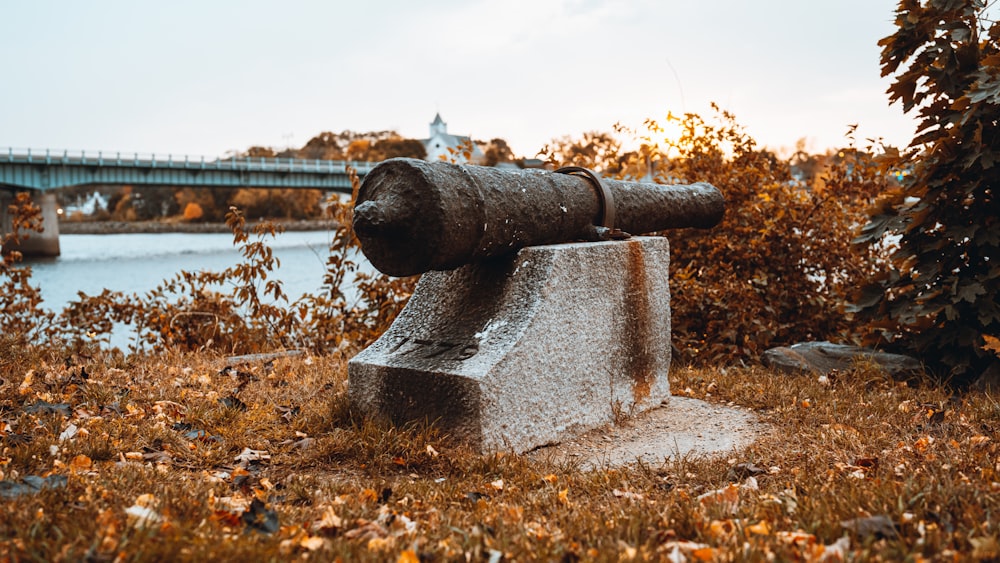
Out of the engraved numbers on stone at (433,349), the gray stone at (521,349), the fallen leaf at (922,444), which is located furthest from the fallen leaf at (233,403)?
the fallen leaf at (922,444)

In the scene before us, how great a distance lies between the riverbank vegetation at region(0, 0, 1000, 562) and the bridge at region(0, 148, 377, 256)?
1005 inches

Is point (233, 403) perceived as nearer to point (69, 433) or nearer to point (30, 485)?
point (69, 433)

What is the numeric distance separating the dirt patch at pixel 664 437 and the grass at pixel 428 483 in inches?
6.9

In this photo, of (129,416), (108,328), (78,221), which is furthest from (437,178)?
(78,221)

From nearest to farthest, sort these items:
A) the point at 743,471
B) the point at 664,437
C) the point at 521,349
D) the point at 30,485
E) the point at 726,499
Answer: the point at 30,485 < the point at 726,499 < the point at 743,471 < the point at 521,349 < the point at 664,437

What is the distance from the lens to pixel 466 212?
3.54 metres

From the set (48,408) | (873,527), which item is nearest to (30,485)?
(48,408)

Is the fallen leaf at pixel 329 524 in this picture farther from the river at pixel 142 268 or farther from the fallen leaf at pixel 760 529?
the river at pixel 142 268

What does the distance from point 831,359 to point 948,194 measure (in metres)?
1.37

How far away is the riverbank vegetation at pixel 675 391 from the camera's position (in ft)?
7.27

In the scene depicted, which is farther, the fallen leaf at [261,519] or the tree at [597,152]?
the tree at [597,152]

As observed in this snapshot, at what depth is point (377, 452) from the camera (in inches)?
136

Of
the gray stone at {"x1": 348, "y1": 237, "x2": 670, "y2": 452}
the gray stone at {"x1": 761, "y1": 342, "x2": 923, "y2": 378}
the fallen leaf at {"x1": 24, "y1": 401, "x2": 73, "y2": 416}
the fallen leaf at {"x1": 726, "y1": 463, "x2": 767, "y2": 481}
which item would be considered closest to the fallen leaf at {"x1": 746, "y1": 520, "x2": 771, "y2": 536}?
the fallen leaf at {"x1": 726, "y1": 463, "x2": 767, "y2": 481}

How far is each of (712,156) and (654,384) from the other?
142 inches
